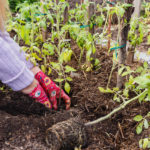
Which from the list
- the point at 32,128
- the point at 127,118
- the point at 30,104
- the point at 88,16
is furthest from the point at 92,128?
the point at 88,16

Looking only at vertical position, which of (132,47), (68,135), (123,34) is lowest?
(68,135)

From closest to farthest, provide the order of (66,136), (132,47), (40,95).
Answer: (66,136) < (40,95) < (132,47)

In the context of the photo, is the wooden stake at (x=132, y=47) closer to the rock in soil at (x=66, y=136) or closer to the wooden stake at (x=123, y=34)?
the wooden stake at (x=123, y=34)

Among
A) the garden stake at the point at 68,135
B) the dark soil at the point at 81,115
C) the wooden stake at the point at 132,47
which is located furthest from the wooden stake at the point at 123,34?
the wooden stake at the point at 132,47

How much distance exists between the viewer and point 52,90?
5.99 feet

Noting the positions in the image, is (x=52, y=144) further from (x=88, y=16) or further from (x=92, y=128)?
(x=88, y=16)

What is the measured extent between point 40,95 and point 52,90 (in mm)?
126

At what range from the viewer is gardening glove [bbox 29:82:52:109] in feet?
5.67

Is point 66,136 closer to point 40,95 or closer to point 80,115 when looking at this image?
point 80,115

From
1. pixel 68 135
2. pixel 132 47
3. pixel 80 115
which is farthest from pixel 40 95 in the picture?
pixel 132 47

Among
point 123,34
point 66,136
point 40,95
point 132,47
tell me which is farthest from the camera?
point 132,47

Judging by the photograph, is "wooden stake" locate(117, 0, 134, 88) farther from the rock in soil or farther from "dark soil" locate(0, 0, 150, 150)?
the rock in soil

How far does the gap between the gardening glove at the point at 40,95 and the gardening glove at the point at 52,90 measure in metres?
0.05

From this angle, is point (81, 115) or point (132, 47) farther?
point (132, 47)
